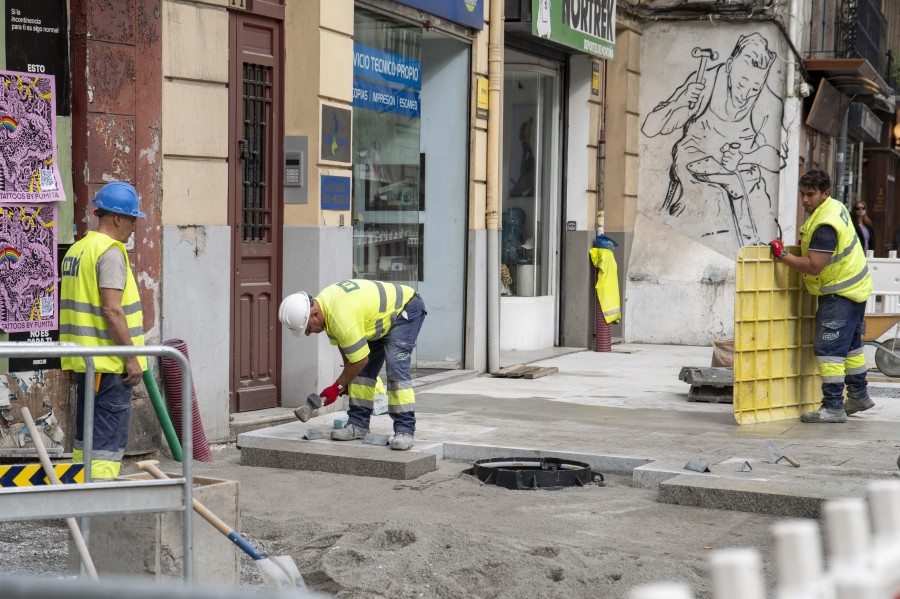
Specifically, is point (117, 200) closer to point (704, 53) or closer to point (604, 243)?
point (604, 243)

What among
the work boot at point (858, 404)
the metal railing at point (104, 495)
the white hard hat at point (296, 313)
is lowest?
the work boot at point (858, 404)

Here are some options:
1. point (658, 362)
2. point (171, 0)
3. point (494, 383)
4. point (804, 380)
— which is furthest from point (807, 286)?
point (171, 0)

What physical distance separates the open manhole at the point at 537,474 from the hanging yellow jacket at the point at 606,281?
24.3 feet

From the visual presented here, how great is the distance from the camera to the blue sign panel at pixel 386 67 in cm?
1036

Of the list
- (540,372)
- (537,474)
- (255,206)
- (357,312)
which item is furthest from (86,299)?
(540,372)

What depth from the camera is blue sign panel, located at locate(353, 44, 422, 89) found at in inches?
408

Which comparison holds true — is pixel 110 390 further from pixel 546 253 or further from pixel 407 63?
pixel 546 253

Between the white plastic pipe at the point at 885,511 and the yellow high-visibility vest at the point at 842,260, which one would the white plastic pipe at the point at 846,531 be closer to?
the white plastic pipe at the point at 885,511

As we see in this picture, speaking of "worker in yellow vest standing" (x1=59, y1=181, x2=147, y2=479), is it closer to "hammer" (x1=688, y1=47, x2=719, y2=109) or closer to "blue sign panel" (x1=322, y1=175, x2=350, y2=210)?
"blue sign panel" (x1=322, y1=175, x2=350, y2=210)

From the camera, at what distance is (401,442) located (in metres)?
7.55

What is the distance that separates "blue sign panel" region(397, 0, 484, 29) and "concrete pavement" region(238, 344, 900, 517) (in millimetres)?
3707

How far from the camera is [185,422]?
Result: 13.3 ft

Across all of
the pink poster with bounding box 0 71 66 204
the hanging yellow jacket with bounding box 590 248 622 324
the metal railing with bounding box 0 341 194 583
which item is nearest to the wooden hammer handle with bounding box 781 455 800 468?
the metal railing with bounding box 0 341 194 583

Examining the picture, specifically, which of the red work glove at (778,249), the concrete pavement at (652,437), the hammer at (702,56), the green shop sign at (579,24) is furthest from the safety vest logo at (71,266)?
the hammer at (702,56)
